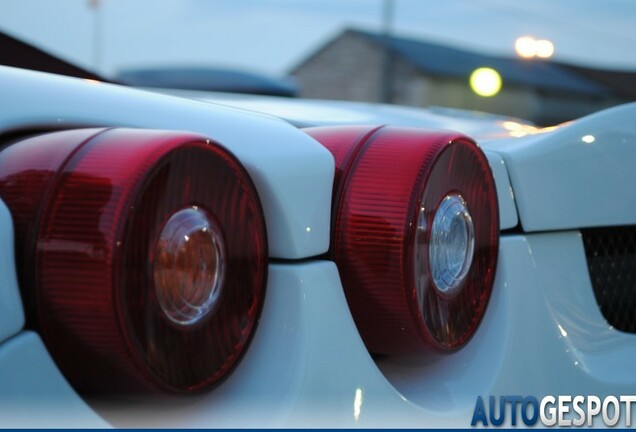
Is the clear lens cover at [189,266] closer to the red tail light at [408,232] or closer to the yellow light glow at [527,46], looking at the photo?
the red tail light at [408,232]

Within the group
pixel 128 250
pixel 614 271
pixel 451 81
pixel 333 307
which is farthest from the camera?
pixel 451 81

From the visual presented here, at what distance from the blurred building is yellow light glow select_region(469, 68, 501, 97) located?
29.3 metres

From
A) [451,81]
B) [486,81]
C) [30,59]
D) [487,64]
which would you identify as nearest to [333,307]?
[30,59]

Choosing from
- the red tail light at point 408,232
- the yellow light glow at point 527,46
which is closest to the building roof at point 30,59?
the red tail light at point 408,232

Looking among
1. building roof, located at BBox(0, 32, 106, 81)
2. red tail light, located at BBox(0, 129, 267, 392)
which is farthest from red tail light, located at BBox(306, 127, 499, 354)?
building roof, located at BBox(0, 32, 106, 81)

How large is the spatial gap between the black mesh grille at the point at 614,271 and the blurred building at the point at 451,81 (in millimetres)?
31845

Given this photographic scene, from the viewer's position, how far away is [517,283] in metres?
1.39

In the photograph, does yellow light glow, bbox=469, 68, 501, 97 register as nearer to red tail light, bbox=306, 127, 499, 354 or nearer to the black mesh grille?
the black mesh grille

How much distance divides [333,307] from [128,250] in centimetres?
31

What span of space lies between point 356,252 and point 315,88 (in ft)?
143

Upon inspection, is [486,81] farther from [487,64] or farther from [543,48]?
[487,64]

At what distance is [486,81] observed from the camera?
403 cm

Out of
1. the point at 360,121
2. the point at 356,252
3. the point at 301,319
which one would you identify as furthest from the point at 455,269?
the point at 360,121

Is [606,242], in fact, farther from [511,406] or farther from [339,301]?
[339,301]
